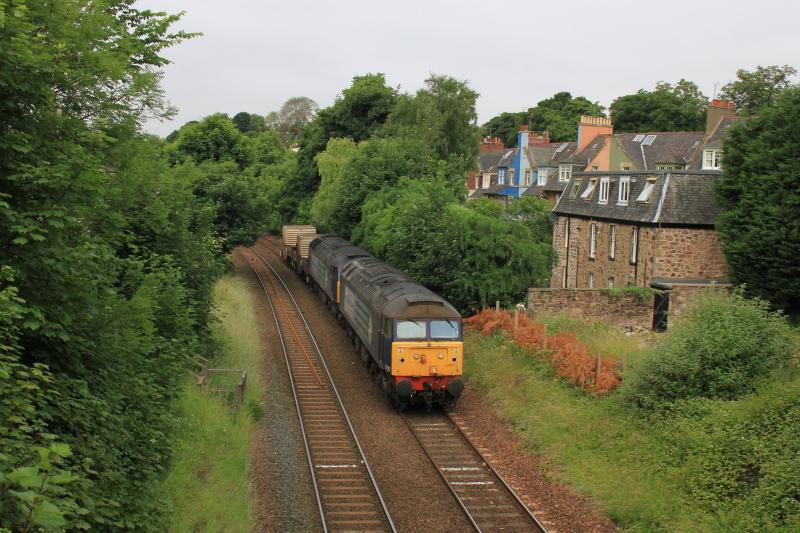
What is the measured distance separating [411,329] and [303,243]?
22796 mm

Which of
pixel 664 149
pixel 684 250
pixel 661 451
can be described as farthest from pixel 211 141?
pixel 661 451

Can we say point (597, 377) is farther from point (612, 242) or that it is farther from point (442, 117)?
point (442, 117)

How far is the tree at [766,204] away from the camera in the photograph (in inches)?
961

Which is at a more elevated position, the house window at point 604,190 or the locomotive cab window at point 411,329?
the house window at point 604,190

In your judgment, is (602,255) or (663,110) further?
(663,110)

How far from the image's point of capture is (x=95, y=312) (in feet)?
26.3

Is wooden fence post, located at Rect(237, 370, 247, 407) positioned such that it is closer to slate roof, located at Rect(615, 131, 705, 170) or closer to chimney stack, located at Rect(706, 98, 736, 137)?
chimney stack, located at Rect(706, 98, 736, 137)

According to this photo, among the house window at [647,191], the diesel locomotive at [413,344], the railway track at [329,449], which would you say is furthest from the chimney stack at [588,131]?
the diesel locomotive at [413,344]

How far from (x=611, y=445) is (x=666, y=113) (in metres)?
66.8

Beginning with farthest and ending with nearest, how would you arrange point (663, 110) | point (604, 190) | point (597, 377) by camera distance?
1. point (663, 110)
2. point (604, 190)
3. point (597, 377)

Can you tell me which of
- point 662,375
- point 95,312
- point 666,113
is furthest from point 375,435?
point 666,113

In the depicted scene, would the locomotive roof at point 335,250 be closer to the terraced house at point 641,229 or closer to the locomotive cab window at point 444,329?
the locomotive cab window at point 444,329

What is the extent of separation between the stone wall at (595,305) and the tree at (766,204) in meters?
Result: 3.84

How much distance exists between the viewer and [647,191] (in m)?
30.5
